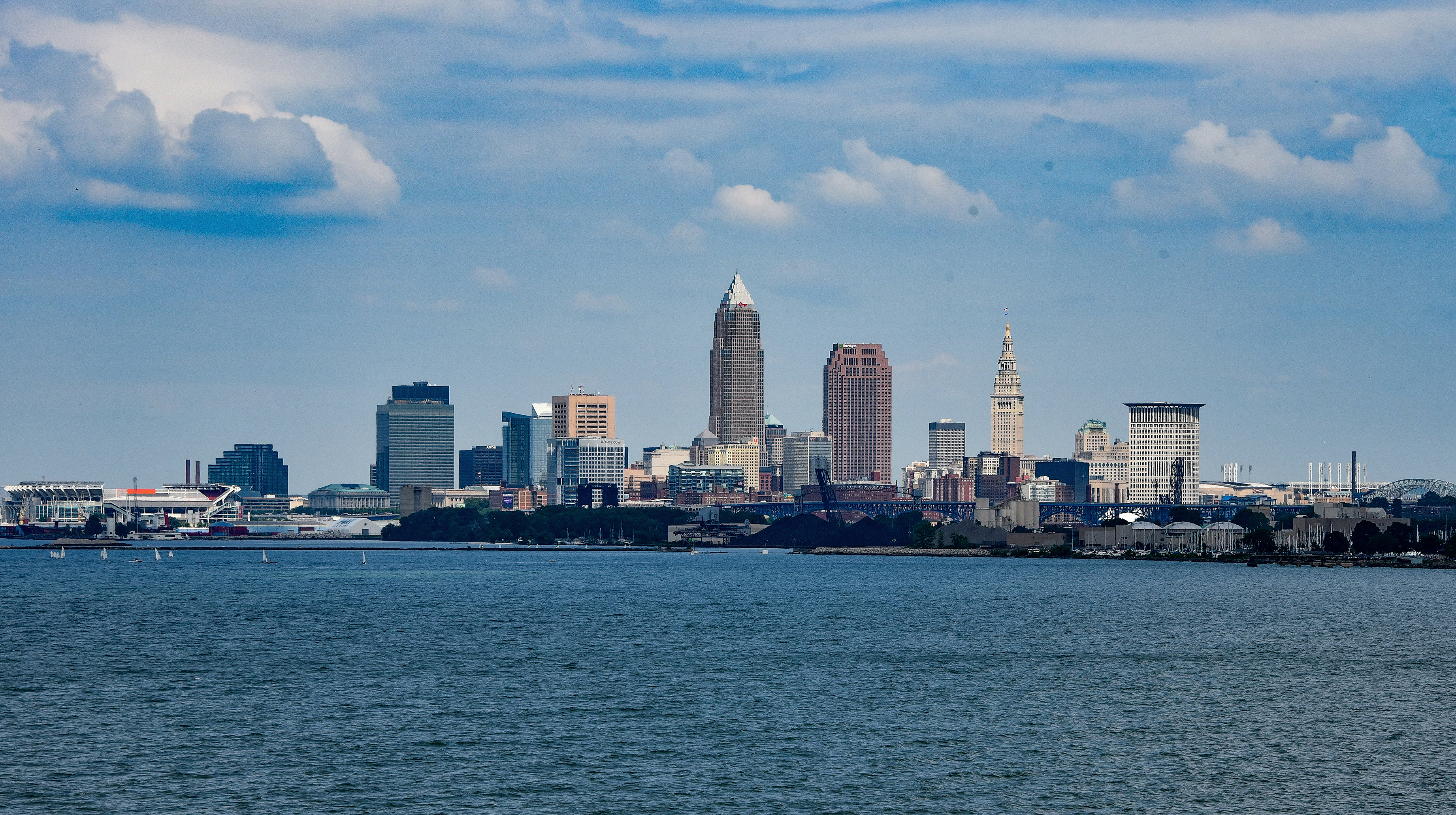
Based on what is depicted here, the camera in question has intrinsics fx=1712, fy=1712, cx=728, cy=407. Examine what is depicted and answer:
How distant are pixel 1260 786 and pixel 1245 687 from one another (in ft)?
85.7

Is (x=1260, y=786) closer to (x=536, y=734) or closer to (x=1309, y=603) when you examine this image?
(x=536, y=734)

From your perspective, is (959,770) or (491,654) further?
(491,654)

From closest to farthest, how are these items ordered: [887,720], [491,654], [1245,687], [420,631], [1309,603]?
[887,720]
[1245,687]
[491,654]
[420,631]
[1309,603]

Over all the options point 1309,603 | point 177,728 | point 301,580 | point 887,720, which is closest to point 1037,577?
point 1309,603

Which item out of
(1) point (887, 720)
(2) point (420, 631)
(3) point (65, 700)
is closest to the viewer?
(1) point (887, 720)

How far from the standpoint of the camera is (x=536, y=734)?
216 feet

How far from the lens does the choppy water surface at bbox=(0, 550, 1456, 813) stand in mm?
54656

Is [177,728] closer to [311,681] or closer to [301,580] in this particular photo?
[311,681]

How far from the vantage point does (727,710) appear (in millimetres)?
72875

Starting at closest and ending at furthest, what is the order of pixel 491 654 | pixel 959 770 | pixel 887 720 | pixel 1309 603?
pixel 959 770 < pixel 887 720 < pixel 491 654 < pixel 1309 603

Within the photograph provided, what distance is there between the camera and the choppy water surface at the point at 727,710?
5466 centimetres

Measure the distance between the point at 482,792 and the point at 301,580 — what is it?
141m

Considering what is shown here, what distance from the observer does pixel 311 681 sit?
81688mm

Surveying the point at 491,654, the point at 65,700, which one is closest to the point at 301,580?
the point at 491,654
